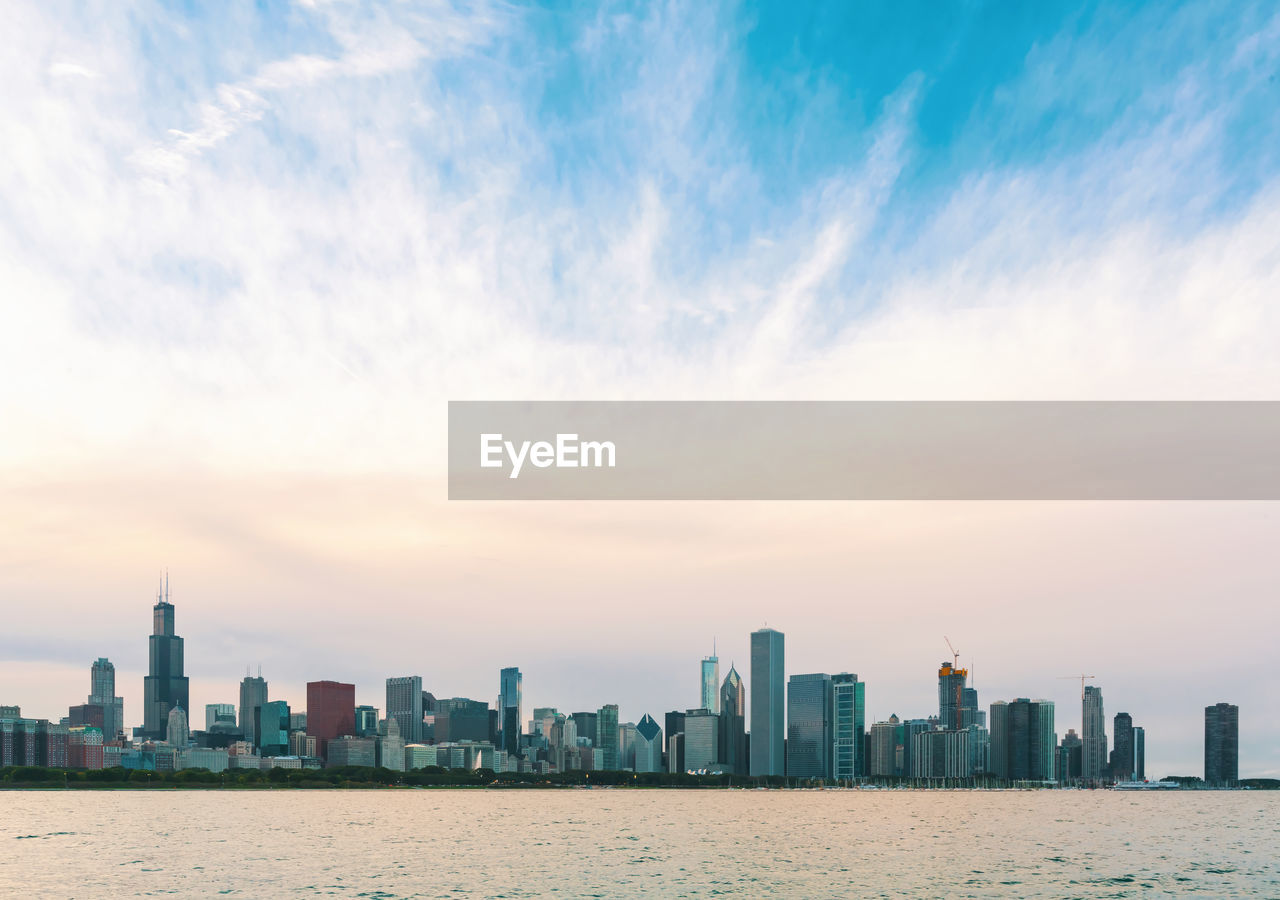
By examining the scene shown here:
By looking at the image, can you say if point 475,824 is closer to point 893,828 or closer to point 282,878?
point 893,828

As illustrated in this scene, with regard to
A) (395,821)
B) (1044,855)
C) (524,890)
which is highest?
(524,890)

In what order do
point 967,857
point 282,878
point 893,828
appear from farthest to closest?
1. point 893,828
2. point 967,857
3. point 282,878

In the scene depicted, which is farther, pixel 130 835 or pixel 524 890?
pixel 130 835

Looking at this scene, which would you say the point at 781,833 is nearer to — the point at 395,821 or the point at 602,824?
the point at 602,824

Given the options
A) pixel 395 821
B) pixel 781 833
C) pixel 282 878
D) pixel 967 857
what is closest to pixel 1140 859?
pixel 967 857

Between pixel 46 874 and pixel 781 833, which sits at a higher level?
pixel 46 874

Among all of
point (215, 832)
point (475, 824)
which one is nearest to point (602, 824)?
point (475, 824)

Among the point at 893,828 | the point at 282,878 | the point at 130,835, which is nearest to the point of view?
the point at 282,878

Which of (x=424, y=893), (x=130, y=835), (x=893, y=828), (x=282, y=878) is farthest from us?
(x=893, y=828)

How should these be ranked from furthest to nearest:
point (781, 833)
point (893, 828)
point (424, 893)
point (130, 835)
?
point (893, 828) → point (781, 833) → point (130, 835) → point (424, 893)
